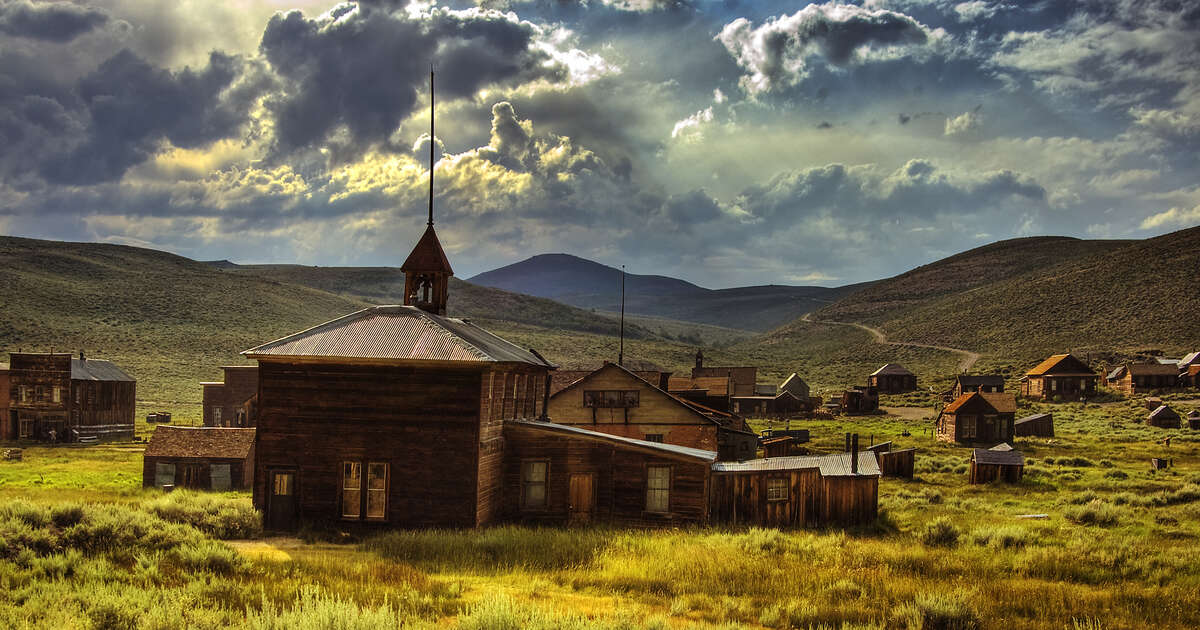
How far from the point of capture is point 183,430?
110ft

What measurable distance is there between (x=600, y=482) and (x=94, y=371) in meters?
45.2

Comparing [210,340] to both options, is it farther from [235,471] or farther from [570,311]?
[570,311]

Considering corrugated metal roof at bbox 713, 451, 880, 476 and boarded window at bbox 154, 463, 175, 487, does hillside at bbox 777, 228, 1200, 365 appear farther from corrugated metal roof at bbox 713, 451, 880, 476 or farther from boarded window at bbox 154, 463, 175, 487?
boarded window at bbox 154, 463, 175, 487

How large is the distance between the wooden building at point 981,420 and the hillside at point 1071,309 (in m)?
48.5

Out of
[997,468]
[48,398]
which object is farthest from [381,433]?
[48,398]

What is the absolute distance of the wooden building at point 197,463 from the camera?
32.6m

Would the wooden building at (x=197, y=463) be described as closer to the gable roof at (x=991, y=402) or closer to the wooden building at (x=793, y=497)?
the wooden building at (x=793, y=497)

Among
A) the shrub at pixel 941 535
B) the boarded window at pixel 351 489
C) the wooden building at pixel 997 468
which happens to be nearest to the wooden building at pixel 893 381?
the wooden building at pixel 997 468

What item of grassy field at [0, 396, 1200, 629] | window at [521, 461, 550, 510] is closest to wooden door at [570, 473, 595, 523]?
window at [521, 461, 550, 510]

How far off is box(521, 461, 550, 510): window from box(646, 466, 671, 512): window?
2816 millimetres

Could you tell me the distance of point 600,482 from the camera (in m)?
22.6

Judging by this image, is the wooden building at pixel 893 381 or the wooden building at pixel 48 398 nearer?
the wooden building at pixel 48 398

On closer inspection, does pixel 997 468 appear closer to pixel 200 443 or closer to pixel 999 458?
pixel 999 458

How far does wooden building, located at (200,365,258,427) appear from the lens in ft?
176
